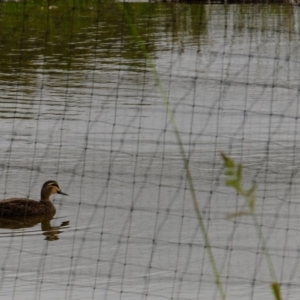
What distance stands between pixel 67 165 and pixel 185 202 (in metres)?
1.69

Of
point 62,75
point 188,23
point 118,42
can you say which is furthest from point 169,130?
point 188,23

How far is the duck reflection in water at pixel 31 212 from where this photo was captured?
1036 cm

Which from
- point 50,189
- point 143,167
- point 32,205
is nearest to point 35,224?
point 32,205

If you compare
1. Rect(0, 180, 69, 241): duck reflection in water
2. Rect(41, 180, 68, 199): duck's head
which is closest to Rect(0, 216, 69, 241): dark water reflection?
Rect(0, 180, 69, 241): duck reflection in water

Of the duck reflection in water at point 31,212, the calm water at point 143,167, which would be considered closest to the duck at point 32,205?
the duck reflection in water at point 31,212

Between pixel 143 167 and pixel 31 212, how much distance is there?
1338 millimetres

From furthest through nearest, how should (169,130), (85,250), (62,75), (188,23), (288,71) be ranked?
(188,23) < (62,75) < (288,71) < (169,130) < (85,250)

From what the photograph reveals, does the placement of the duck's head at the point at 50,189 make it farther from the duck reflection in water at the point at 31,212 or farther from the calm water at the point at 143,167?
the calm water at the point at 143,167

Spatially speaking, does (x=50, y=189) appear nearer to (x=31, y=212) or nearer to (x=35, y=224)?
(x=31, y=212)

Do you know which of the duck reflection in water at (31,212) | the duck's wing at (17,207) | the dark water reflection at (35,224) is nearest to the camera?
the dark water reflection at (35,224)

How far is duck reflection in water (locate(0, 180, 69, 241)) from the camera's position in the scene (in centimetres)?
1036

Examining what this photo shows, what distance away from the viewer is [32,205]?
11.0m

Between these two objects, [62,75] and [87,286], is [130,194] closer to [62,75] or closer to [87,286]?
[87,286]

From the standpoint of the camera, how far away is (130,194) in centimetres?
1068
